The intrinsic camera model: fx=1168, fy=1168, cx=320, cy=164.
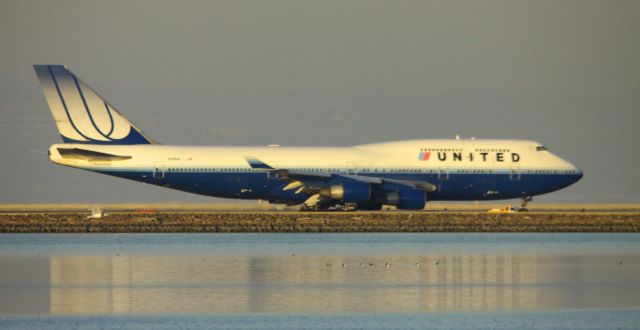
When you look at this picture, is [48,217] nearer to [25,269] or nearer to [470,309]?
[25,269]

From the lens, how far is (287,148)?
196ft

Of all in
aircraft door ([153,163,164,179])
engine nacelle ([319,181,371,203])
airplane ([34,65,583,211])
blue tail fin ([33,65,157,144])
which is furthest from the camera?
blue tail fin ([33,65,157,144])

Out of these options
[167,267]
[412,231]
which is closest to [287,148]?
[412,231]

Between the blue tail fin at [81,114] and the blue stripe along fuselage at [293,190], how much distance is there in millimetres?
2913

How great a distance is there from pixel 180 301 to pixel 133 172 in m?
31.5

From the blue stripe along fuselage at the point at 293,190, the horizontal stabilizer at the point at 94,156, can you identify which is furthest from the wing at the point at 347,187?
the horizontal stabilizer at the point at 94,156

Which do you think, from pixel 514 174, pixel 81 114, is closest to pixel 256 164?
pixel 81 114

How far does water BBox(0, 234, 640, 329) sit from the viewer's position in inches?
985

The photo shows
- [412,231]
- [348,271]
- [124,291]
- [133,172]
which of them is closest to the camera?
[124,291]

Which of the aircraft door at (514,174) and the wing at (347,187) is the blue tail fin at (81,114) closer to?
the wing at (347,187)

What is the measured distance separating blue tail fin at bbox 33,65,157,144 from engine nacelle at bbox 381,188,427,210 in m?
13.6

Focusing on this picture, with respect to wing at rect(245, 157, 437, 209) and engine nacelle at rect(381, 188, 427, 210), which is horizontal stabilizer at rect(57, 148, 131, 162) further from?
engine nacelle at rect(381, 188, 427, 210)

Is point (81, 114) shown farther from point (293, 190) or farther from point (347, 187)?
point (347, 187)

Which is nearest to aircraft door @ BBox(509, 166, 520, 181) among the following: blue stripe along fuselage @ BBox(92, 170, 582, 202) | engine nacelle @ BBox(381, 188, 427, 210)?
blue stripe along fuselage @ BBox(92, 170, 582, 202)
